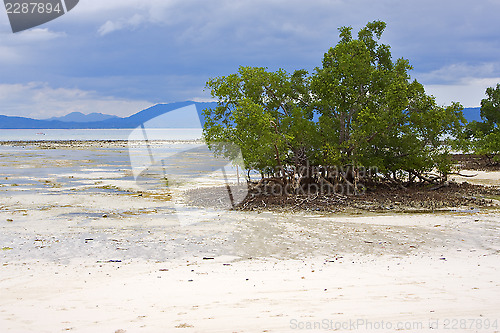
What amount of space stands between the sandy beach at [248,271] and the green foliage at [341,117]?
3.79 m

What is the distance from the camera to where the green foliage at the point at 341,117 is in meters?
18.0

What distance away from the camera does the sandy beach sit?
5508 mm

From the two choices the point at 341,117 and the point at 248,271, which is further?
the point at 341,117

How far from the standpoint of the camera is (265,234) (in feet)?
39.8

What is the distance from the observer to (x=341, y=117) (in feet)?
63.5

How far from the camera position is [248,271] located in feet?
26.9

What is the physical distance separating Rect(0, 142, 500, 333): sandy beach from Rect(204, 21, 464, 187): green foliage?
3786 millimetres

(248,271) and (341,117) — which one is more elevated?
(341,117)

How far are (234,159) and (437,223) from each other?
8.88 m

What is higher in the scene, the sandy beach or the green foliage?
the green foliage

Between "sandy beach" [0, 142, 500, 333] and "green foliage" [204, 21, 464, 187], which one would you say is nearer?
"sandy beach" [0, 142, 500, 333]

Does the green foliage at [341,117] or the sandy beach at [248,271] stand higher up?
the green foliage at [341,117]

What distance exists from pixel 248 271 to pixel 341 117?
1269cm

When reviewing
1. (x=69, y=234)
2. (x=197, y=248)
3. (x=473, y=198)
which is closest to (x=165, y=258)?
(x=197, y=248)
